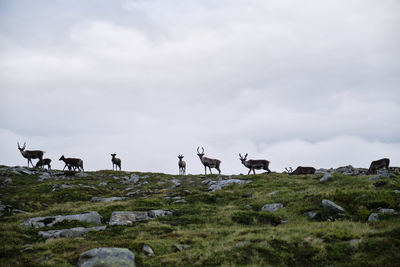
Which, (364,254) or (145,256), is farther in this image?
(145,256)

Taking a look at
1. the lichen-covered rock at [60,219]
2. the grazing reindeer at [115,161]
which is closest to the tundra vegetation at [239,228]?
the lichen-covered rock at [60,219]

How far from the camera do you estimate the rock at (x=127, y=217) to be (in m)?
18.2

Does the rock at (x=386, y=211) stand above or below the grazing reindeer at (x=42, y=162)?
below

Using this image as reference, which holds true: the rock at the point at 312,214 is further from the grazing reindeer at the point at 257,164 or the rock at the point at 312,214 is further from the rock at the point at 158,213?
the grazing reindeer at the point at 257,164

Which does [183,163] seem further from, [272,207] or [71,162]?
[272,207]

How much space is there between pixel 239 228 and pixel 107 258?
25.3ft

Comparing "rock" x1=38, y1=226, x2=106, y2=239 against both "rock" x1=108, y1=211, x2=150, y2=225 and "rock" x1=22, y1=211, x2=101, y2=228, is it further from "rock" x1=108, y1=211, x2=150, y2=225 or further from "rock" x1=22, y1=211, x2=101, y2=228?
"rock" x1=22, y1=211, x2=101, y2=228

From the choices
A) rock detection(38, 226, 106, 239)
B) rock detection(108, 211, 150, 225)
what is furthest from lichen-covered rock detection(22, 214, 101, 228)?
rock detection(38, 226, 106, 239)

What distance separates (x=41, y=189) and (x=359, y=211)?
2860 centimetres

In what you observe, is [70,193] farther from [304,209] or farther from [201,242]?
[304,209]

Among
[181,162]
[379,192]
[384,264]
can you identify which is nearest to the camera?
[384,264]

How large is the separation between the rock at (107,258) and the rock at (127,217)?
20.6ft

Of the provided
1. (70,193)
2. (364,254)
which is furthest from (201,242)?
(70,193)

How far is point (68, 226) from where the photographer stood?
1788 centimetres
